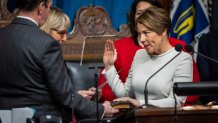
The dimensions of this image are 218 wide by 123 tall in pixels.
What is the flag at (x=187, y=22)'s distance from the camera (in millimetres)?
6539

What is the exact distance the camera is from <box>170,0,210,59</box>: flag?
257 inches

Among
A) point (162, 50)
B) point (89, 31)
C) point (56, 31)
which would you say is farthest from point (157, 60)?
point (89, 31)

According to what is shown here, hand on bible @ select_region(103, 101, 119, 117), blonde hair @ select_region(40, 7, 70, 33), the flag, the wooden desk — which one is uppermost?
the flag

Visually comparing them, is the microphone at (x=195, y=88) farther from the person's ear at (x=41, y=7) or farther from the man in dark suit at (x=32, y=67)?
the person's ear at (x=41, y=7)

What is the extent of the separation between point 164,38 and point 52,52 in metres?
1.16

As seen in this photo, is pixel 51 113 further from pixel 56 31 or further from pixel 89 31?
pixel 89 31

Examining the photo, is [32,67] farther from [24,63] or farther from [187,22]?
[187,22]

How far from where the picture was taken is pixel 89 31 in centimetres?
643

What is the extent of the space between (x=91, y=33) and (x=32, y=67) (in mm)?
2564

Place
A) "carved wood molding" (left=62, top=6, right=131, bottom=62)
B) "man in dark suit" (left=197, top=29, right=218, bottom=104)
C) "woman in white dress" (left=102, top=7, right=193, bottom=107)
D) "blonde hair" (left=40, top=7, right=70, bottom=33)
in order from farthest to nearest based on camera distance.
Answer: "carved wood molding" (left=62, top=6, right=131, bottom=62) → "man in dark suit" (left=197, top=29, right=218, bottom=104) → "blonde hair" (left=40, top=7, right=70, bottom=33) → "woman in white dress" (left=102, top=7, right=193, bottom=107)

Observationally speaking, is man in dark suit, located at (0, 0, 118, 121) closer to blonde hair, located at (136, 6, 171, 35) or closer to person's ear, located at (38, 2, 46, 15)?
person's ear, located at (38, 2, 46, 15)

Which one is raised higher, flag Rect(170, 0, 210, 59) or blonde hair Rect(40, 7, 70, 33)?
flag Rect(170, 0, 210, 59)

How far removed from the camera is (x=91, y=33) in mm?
6434

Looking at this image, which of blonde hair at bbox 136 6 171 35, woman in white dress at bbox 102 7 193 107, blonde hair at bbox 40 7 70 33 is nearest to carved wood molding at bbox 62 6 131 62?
blonde hair at bbox 40 7 70 33
